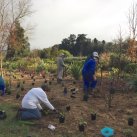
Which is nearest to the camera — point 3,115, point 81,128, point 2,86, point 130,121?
point 81,128

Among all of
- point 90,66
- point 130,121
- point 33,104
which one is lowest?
point 130,121

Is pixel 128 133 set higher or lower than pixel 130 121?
lower

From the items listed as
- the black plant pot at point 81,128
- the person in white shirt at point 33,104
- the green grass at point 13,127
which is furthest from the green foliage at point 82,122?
the green grass at point 13,127

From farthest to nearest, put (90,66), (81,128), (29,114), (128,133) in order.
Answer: (90,66)
(29,114)
(81,128)
(128,133)

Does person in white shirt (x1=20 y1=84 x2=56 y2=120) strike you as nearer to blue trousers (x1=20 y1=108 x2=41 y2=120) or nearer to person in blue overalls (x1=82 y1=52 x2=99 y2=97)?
blue trousers (x1=20 y1=108 x2=41 y2=120)

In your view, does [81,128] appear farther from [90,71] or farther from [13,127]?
[90,71]

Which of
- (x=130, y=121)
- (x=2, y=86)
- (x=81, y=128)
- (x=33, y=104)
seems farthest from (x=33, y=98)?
(x=2, y=86)

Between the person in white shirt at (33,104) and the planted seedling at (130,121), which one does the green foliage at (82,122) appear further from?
the planted seedling at (130,121)

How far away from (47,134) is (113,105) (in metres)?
A: 3.36

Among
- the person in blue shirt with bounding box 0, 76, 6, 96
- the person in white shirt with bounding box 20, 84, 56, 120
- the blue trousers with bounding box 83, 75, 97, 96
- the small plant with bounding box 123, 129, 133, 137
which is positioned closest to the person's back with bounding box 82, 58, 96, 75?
the blue trousers with bounding box 83, 75, 97, 96

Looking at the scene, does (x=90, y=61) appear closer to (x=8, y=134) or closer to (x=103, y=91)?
(x=103, y=91)

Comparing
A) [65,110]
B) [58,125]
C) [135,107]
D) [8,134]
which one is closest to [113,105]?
[135,107]

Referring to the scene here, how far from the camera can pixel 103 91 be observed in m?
14.0

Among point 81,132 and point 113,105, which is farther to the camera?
point 113,105
